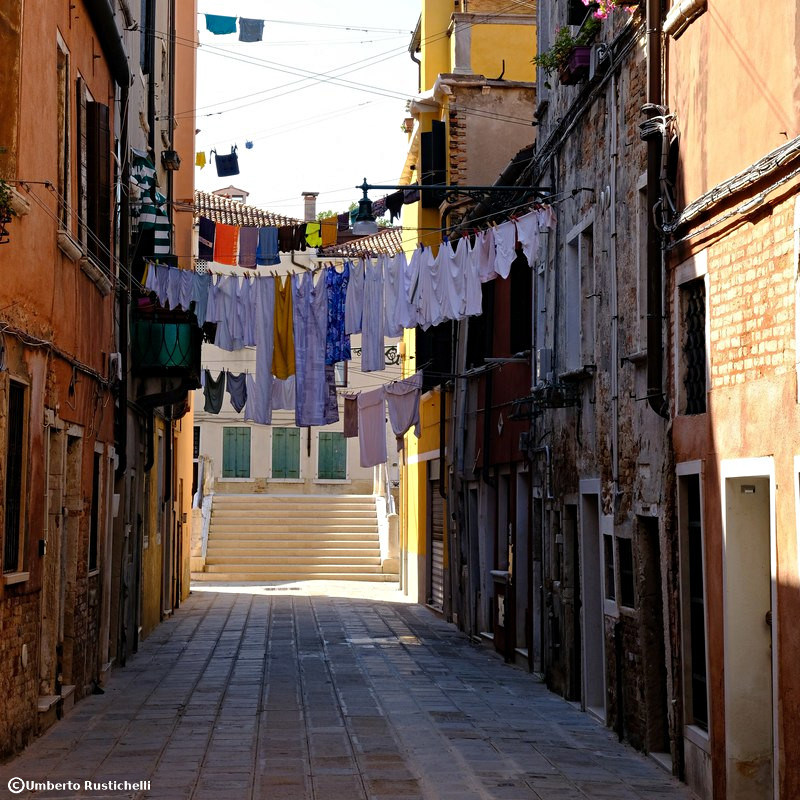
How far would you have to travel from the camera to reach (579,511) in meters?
14.3

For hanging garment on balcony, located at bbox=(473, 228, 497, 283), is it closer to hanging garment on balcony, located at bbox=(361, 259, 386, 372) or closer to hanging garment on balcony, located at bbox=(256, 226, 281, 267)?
Answer: hanging garment on balcony, located at bbox=(361, 259, 386, 372)

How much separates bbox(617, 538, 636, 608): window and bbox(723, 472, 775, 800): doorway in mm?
2994

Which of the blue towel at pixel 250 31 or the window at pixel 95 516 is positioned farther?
the blue towel at pixel 250 31

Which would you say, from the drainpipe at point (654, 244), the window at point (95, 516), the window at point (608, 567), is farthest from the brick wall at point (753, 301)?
the window at point (95, 516)

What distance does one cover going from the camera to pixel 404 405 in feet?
80.5

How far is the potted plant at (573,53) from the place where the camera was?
45.0ft

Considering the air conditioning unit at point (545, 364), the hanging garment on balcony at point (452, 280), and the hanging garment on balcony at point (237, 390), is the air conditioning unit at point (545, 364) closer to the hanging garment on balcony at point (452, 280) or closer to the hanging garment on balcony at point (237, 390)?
the hanging garment on balcony at point (452, 280)

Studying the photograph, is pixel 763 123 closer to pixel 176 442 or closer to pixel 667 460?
pixel 667 460

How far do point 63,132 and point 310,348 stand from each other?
8140 millimetres

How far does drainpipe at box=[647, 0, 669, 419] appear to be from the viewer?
424 inches

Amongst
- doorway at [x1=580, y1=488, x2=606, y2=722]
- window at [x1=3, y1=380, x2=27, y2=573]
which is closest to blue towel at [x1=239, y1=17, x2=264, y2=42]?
doorway at [x1=580, y1=488, x2=606, y2=722]

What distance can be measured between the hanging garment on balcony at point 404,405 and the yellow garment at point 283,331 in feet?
14.5

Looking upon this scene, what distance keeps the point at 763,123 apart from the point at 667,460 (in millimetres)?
3068

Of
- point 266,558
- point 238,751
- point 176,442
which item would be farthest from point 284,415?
point 238,751
